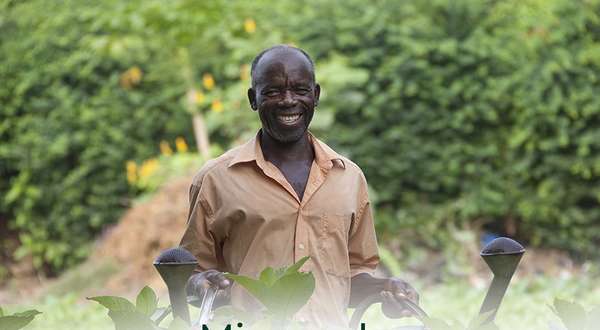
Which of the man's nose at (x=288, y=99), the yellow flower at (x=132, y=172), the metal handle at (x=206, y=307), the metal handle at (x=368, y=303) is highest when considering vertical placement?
the man's nose at (x=288, y=99)

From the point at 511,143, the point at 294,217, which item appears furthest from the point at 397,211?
the point at 294,217

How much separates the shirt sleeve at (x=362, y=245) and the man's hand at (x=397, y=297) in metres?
0.27

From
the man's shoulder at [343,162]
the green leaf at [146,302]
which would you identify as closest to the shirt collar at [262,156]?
the man's shoulder at [343,162]

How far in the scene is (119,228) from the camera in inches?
320

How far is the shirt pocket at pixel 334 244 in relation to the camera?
2258 mm

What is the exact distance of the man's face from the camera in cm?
216

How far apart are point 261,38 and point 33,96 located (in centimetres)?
214

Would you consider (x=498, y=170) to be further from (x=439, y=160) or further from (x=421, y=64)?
(x=421, y=64)

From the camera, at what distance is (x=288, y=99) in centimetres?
217

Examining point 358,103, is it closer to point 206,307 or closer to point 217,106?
point 217,106

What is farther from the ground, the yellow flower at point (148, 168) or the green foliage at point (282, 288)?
the green foliage at point (282, 288)

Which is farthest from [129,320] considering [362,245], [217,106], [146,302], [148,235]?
[217,106]

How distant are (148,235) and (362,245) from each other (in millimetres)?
5437

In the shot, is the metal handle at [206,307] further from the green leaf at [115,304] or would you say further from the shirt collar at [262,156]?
the shirt collar at [262,156]
